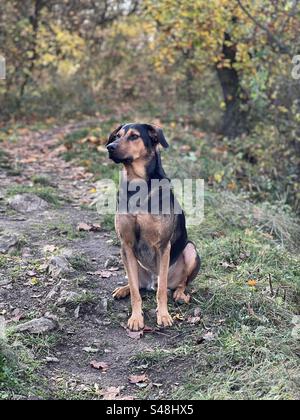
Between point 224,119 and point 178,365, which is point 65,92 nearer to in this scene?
point 224,119

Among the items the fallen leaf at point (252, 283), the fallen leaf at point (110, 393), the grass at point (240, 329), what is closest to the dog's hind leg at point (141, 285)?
the grass at point (240, 329)

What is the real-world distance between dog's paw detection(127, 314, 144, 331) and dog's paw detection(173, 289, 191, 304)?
1.79 ft

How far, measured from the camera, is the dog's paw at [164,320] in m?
5.46

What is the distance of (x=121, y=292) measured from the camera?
595 cm

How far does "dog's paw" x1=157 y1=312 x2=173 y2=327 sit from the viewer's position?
215 inches

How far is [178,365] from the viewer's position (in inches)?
191

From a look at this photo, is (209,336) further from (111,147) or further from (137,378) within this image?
(111,147)

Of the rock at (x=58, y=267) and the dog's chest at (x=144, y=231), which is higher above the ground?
the dog's chest at (x=144, y=231)

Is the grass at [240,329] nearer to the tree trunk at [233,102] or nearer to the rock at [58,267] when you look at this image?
the rock at [58,267]

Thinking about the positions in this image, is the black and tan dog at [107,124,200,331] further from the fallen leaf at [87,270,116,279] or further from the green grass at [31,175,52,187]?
the green grass at [31,175,52,187]

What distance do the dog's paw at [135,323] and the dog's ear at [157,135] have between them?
148cm

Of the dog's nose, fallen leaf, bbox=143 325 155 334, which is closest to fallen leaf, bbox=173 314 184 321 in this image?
fallen leaf, bbox=143 325 155 334

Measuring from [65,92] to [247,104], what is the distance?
4.53m

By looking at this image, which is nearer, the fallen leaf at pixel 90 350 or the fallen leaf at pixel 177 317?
the fallen leaf at pixel 90 350
